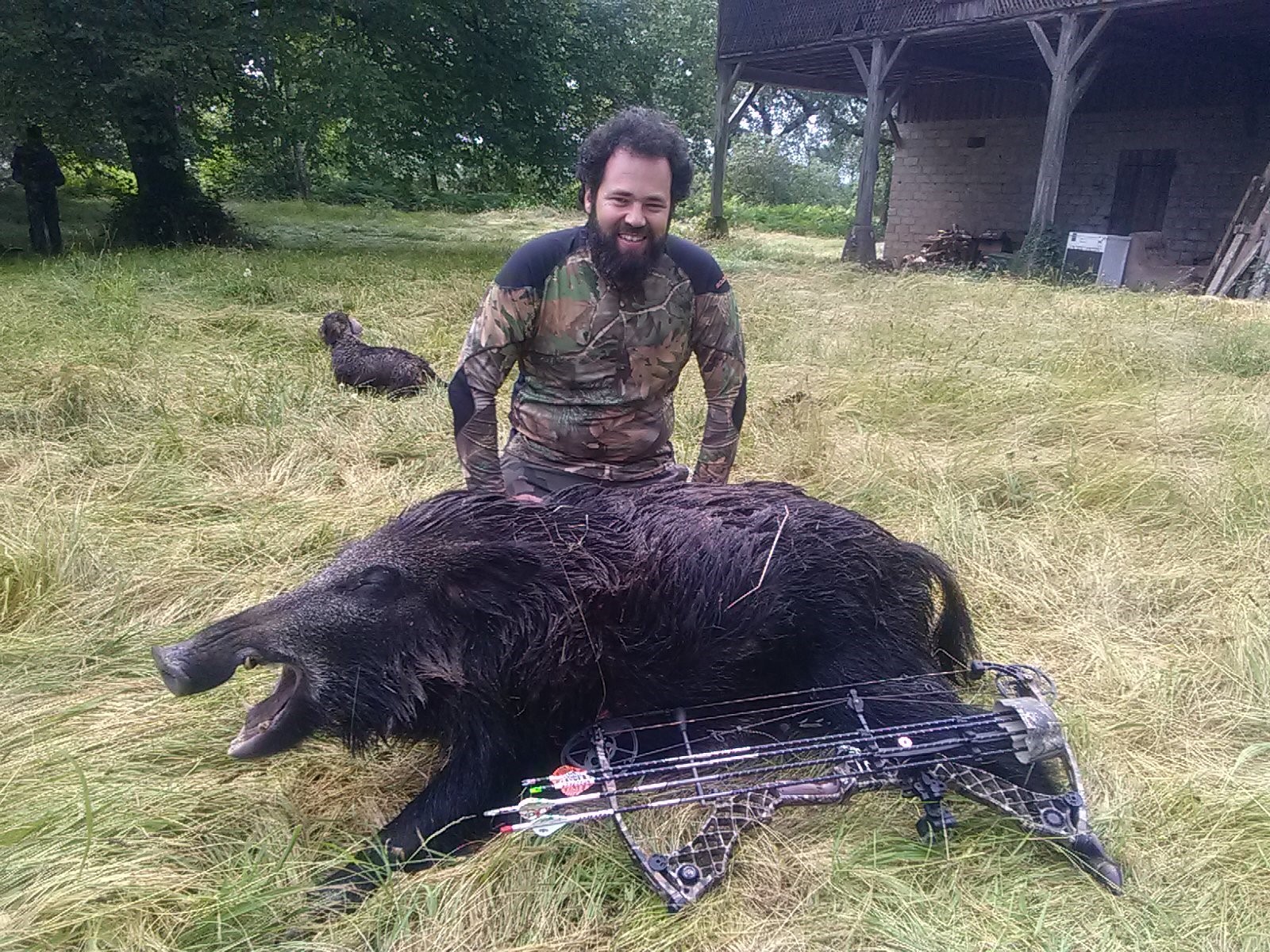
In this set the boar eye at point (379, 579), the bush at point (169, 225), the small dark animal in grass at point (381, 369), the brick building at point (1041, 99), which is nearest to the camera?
the boar eye at point (379, 579)

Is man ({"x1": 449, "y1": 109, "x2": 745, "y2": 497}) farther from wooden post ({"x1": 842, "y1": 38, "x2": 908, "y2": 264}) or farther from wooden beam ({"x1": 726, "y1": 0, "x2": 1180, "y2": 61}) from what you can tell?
wooden post ({"x1": 842, "y1": 38, "x2": 908, "y2": 264})

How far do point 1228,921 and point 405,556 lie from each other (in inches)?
75.9

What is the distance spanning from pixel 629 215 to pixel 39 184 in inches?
473

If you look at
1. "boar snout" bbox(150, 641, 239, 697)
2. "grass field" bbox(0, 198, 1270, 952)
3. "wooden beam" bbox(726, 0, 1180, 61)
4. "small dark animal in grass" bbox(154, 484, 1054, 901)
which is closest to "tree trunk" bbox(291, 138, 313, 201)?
"wooden beam" bbox(726, 0, 1180, 61)

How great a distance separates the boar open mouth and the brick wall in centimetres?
1473

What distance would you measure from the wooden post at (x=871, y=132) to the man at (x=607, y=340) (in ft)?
38.4

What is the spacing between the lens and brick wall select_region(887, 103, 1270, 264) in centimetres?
1281

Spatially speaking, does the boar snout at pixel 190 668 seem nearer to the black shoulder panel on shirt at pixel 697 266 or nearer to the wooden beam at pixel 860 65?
the black shoulder panel on shirt at pixel 697 266

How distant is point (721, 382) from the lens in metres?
3.20

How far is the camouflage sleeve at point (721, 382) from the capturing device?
3156 millimetres

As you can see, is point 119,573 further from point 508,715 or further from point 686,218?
point 686,218

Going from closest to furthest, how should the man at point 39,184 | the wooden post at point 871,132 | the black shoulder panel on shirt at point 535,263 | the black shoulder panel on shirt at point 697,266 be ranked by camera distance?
the black shoulder panel on shirt at point 535,263 < the black shoulder panel on shirt at point 697,266 < the man at point 39,184 < the wooden post at point 871,132

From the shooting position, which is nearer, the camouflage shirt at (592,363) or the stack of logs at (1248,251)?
the camouflage shirt at (592,363)

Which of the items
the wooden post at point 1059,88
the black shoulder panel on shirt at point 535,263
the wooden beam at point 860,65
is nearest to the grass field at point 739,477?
the black shoulder panel on shirt at point 535,263
